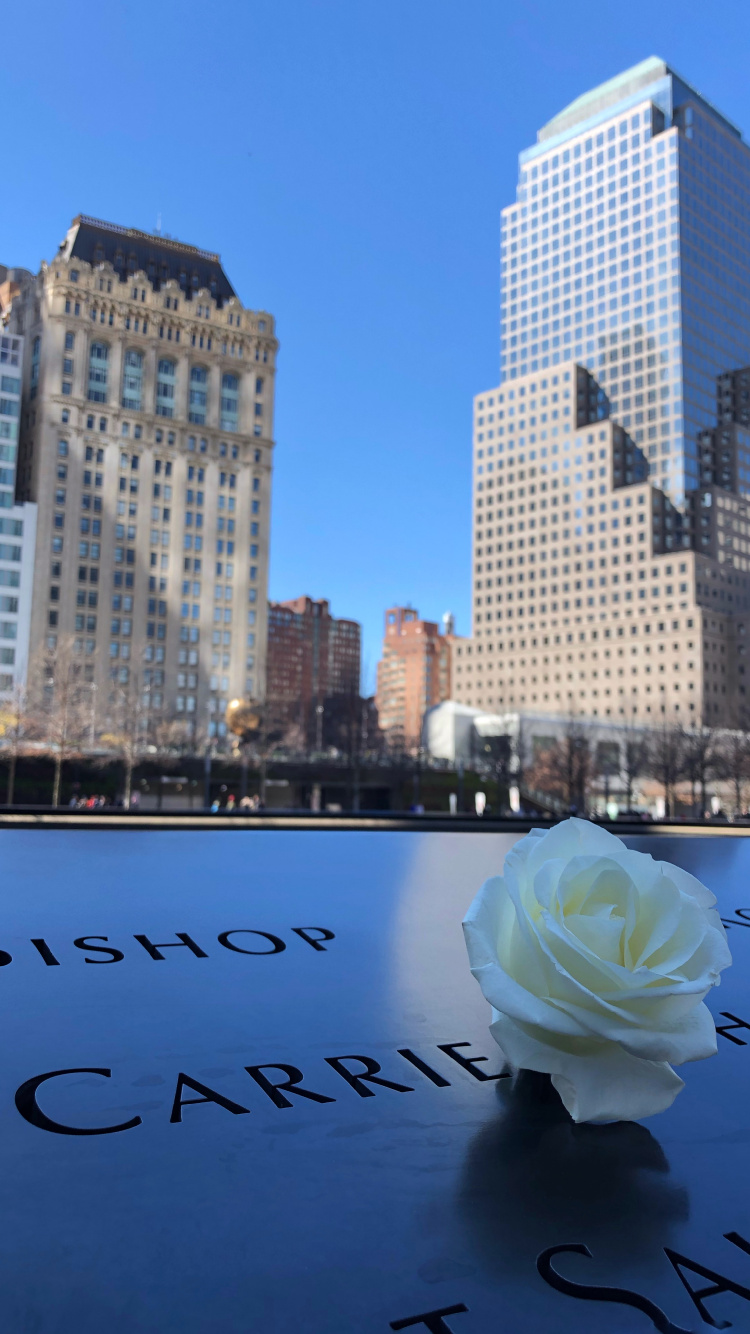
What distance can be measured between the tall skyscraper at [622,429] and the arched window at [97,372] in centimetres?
7634

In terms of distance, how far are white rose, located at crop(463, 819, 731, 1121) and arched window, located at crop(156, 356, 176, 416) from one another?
11735 cm

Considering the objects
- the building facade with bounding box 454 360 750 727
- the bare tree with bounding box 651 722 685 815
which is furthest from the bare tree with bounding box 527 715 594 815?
the building facade with bounding box 454 360 750 727

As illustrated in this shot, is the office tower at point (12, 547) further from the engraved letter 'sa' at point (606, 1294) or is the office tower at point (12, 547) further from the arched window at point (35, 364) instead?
the engraved letter 'sa' at point (606, 1294)

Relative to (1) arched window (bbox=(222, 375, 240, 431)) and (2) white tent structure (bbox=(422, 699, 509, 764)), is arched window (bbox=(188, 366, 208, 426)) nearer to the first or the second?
(1) arched window (bbox=(222, 375, 240, 431))

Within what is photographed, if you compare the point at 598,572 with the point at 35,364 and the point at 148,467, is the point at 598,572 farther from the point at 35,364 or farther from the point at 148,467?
the point at 35,364

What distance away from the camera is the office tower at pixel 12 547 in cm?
9669

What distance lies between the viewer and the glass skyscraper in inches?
5832

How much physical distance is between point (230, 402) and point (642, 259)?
80258 mm

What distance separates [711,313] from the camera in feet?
501

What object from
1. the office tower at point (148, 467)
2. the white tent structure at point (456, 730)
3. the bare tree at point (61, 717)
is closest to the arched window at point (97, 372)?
the office tower at point (148, 467)

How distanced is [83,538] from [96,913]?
10662 centimetres

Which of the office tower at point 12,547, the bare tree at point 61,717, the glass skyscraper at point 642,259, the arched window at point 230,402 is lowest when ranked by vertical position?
the bare tree at point 61,717

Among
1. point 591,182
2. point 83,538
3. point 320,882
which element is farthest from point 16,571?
point 591,182

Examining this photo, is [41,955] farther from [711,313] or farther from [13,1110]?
[711,313]
